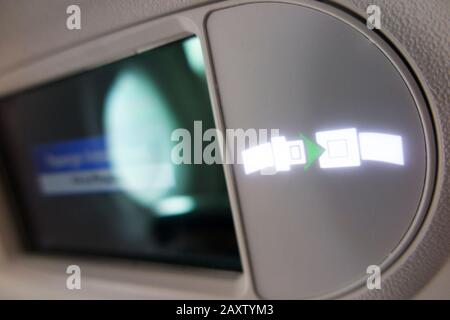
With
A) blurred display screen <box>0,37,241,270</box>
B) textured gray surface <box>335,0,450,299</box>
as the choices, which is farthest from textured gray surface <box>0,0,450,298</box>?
blurred display screen <box>0,37,241,270</box>

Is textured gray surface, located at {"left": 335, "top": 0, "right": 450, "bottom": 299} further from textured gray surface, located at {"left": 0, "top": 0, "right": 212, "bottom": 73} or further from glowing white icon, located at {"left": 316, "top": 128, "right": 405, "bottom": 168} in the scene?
textured gray surface, located at {"left": 0, "top": 0, "right": 212, "bottom": 73}

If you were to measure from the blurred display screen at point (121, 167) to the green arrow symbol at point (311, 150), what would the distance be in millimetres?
225

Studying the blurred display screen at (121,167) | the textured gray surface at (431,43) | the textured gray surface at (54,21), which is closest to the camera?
the textured gray surface at (431,43)

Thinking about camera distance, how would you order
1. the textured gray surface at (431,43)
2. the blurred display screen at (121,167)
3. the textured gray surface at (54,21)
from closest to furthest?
1. the textured gray surface at (431,43)
2. the textured gray surface at (54,21)
3. the blurred display screen at (121,167)

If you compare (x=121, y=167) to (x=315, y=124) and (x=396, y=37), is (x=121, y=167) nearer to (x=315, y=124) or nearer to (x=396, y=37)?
(x=315, y=124)

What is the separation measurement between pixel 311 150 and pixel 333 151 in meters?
0.03

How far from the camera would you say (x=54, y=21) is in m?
0.84

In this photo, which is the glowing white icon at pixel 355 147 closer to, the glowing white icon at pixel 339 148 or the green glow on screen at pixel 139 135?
the glowing white icon at pixel 339 148

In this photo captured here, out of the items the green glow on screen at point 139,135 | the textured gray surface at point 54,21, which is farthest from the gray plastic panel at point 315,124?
the green glow on screen at point 139,135

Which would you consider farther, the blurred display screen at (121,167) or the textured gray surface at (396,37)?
the blurred display screen at (121,167)

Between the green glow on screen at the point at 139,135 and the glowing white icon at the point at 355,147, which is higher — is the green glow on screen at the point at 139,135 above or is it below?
above

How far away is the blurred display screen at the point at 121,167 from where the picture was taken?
0.93 m

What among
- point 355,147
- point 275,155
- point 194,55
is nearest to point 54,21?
point 194,55

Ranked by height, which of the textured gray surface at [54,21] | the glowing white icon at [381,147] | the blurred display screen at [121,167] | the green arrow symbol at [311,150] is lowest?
the glowing white icon at [381,147]
